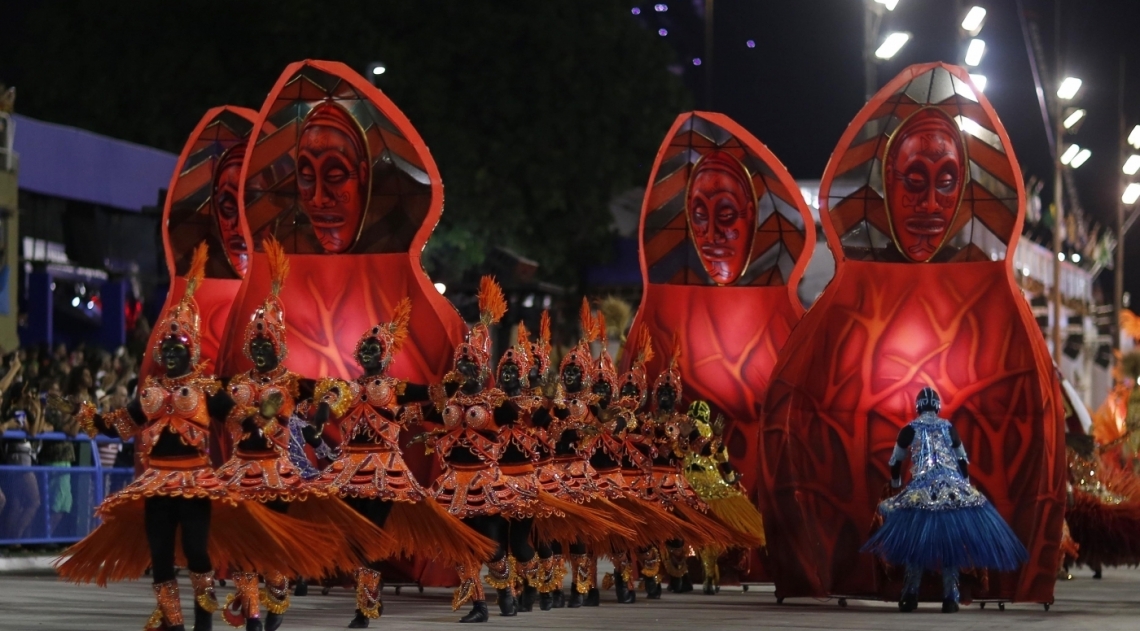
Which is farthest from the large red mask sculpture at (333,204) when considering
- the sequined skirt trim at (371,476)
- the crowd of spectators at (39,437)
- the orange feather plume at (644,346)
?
the sequined skirt trim at (371,476)

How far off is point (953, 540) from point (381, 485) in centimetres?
443

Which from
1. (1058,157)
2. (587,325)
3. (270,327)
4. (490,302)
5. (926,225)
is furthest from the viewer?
(1058,157)

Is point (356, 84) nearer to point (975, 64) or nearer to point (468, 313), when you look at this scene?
point (468, 313)

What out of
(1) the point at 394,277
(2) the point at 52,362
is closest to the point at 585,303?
(1) the point at 394,277

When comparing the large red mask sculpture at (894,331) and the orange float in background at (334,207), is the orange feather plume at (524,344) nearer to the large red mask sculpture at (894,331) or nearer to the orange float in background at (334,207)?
the orange float in background at (334,207)

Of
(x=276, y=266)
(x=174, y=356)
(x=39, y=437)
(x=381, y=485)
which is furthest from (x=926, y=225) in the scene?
(x=39, y=437)

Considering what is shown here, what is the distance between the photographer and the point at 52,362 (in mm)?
21016

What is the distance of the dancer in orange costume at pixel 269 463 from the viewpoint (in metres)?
11.6

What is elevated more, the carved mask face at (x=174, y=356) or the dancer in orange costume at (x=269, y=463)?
the carved mask face at (x=174, y=356)

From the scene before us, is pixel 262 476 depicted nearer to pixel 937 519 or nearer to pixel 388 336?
pixel 388 336

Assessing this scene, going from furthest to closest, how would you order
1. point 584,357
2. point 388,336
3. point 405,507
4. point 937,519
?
point 584,357 → point 937,519 → point 388,336 → point 405,507

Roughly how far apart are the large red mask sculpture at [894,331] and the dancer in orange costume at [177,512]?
5.47m

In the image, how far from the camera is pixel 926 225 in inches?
623

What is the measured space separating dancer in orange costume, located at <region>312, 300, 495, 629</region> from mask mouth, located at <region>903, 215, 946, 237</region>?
4917 millimetres
